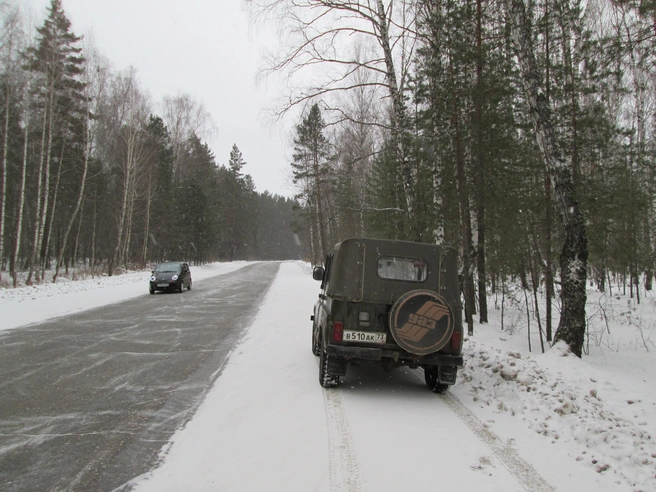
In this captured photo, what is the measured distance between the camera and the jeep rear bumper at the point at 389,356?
16.8 ft

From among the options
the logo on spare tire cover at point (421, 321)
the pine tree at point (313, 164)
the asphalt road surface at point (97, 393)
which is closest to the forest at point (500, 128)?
the logo on spare tire cover at point (421, 321)

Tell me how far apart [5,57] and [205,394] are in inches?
861

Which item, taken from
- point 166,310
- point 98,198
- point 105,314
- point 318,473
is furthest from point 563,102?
point 98,198

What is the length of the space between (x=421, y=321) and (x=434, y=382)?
3.56ft

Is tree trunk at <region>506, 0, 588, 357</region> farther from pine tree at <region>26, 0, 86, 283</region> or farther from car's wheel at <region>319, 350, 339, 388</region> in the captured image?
pine tree at <region>26, 0, 86, 283</region>

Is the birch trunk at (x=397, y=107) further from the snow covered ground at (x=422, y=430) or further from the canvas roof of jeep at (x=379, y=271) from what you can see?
the canvas roof of jeep at (x=379, y=271)

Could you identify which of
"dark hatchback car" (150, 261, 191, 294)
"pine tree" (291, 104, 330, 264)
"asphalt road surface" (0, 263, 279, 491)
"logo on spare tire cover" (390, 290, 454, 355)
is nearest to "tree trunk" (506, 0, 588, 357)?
"logo on spare tire cover" (390, 290, 454, 355)

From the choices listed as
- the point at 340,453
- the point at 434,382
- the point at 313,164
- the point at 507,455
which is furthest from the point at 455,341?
the point at 313,164

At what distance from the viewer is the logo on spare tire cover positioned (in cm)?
504

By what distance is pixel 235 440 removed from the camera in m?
3.87

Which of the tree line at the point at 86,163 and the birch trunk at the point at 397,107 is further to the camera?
the tree line at the point at 86,163

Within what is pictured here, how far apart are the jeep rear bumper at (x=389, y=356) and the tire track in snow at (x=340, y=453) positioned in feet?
1.93

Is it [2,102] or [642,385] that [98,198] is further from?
[642,385]

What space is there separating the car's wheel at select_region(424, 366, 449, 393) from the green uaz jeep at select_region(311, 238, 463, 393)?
0.01 metres
